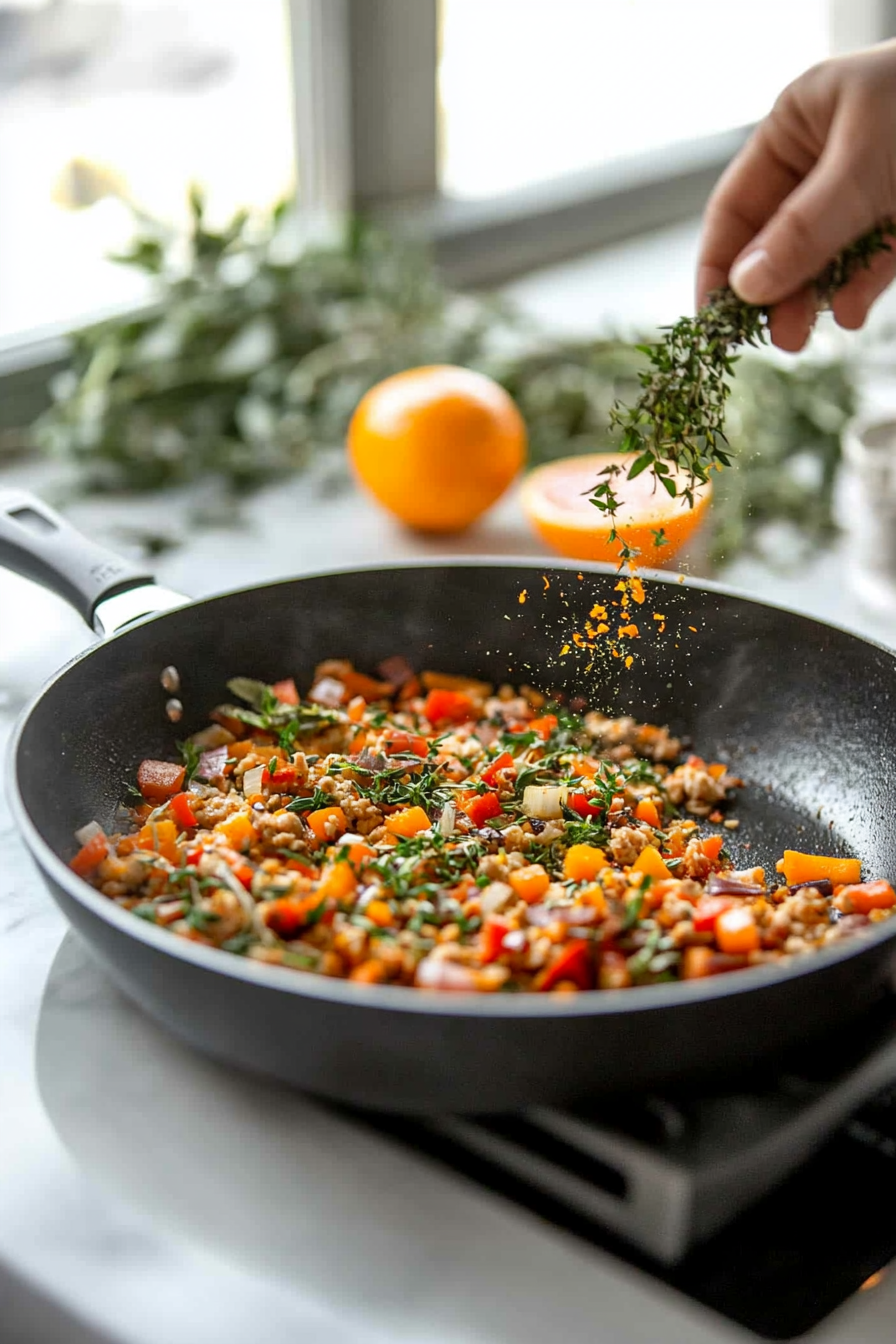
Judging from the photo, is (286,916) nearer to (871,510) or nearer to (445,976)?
(445,976)

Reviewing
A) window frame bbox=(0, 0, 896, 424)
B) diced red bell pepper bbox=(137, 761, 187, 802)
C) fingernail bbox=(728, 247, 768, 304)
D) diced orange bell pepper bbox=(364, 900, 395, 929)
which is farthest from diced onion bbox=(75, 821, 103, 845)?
window frame bbox=(0, 0, 896, 424)

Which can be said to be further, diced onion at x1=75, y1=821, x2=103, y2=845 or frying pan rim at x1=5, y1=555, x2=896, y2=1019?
diced onion at x1=75, y1=821, x2=103, y2=845

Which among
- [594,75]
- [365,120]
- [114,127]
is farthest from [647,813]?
[594,75]

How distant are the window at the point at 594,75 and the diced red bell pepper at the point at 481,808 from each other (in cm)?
181

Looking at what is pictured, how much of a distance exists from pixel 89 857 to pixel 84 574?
0.32m

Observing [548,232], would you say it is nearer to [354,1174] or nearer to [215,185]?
[215,185]

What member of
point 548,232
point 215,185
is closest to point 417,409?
point 215,185

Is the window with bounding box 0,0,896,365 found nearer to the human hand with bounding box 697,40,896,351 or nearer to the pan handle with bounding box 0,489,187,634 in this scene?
the pan handle with bounding box 0,489,187,634

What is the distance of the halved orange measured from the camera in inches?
46.0

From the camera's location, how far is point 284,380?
1917 mm

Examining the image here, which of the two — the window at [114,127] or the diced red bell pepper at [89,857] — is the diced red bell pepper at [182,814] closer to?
the diced red bell pepper at [89,857]

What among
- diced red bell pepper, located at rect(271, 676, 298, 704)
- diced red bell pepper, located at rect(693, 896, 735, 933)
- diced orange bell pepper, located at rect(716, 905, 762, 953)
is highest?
diced orange bell pepper, located at rect(716, 905, 762, 953)

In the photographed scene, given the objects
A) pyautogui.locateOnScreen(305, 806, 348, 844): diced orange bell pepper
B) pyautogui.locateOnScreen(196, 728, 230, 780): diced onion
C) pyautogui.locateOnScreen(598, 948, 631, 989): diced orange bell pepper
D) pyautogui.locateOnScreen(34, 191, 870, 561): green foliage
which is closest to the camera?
pyautogui.locateOnScreen(598, 948, 631, 989): diced orange bell pepper

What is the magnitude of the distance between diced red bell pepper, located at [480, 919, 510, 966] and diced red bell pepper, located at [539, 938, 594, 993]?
35 mm
